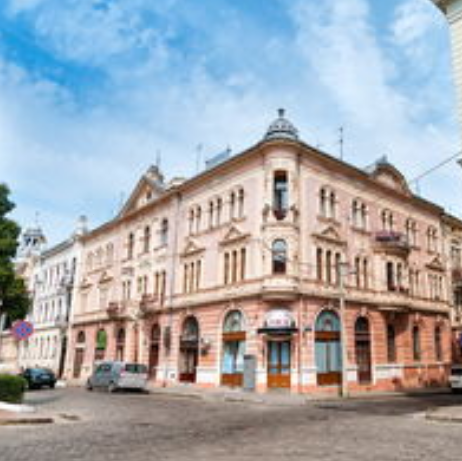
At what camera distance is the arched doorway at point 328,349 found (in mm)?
26109

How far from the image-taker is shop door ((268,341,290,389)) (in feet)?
81.4

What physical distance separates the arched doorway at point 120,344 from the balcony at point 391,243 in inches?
824

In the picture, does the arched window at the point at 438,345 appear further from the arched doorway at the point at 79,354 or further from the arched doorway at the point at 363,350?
the arched doorway at the point at 79,354

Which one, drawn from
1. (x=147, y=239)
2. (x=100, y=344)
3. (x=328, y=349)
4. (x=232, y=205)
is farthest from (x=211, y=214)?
(x=100, y=344)

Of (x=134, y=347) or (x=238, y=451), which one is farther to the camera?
(x=134, y=347)

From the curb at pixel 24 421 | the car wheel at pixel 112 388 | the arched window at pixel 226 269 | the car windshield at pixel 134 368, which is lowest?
the car wheel at pixel 112 388

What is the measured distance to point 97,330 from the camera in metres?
41.7

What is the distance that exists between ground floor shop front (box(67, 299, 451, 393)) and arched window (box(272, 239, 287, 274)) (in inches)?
79.1

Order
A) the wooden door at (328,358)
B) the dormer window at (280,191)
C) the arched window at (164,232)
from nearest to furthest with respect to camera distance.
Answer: the wooden door at (328,358) < the dormer window at (280,191) < the arched window at (164,232)

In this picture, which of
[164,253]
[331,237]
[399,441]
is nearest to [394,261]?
[331,237]

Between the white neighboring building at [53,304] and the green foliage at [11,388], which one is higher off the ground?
the white neighboring building at [53,304]

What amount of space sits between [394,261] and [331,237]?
6.41m

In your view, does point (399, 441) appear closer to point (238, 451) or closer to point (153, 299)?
point (238, 451)

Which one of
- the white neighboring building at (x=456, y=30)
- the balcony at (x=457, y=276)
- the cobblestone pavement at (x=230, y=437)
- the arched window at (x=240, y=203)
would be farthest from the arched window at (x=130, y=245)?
the white neighboring building at (x=456, y=30)
